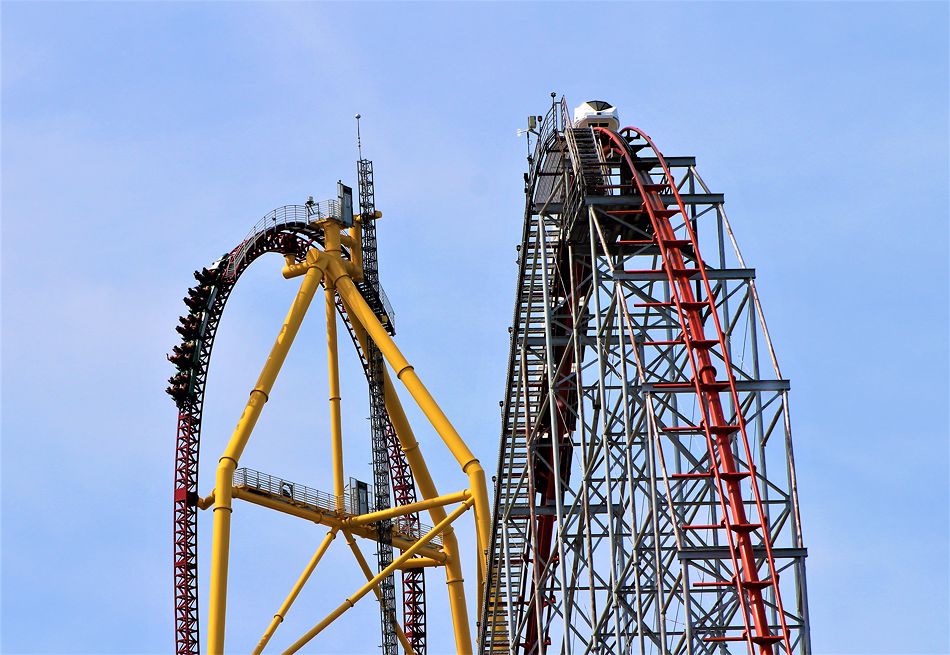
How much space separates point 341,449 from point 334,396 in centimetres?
154

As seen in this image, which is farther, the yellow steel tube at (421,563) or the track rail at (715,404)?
the yellow steel tube at (421,563)

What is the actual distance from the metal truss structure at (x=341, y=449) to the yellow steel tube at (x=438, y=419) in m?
0.03

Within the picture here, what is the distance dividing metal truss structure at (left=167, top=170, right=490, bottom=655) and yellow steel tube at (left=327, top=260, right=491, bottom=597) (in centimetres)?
3

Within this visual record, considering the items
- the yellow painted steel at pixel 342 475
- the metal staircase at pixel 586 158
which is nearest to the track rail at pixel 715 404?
the metal staircase at pixel 586 158

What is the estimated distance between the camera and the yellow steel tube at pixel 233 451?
6166 centimetres

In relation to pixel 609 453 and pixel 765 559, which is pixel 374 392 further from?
pixel 765 559

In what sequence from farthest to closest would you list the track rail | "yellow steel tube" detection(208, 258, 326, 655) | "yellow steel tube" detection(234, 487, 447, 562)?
"yellow steel tube" detection(234, 487, 447, 562) < "yellow steel tube" detection(208, 258, 326, 655) < the track rail

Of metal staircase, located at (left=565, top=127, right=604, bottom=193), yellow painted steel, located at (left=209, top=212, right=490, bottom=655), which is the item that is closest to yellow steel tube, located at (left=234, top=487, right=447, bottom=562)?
yellow painted steel, located at (left=209, top=212, right=490, bottom=655)

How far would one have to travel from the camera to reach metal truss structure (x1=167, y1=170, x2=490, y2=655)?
210ft

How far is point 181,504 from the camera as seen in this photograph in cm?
7062

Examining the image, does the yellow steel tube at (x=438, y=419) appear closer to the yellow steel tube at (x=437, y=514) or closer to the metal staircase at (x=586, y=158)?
the yellow steel tube at (x=437, y=514)

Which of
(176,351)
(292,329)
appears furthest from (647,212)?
(176,351)

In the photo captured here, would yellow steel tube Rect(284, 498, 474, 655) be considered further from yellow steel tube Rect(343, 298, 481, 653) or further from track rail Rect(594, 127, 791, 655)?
track rail Rect(594, 127, 791, 655)

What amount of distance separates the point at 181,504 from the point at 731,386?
30463mm
